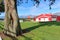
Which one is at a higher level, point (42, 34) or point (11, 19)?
point (11, 19)

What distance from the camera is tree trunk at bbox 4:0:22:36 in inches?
609

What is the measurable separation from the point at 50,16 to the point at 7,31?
11.5 metres

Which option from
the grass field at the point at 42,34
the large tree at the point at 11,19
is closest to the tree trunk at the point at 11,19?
the large tree at the point at 11,19

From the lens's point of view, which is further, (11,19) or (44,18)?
(44,18)

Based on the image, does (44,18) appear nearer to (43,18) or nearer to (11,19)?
(43,18)

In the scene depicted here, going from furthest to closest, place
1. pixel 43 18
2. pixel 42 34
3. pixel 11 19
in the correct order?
1. pixel 43 18
2. pixel 42 34
3. pixel 11 19

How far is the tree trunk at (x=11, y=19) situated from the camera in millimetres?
15469

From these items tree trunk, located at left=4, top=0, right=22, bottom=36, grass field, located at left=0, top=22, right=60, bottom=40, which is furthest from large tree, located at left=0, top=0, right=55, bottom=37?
grass field, located at left=0, top=22, right=60, bottom=40

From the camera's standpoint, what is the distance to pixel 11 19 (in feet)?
51.3

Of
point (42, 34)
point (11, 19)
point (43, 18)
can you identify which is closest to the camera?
point (11, 19)

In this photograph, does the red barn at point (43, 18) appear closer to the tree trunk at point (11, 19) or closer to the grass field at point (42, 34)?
the grass field at point (42, 34)

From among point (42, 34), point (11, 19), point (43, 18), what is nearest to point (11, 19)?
point (11, 19)

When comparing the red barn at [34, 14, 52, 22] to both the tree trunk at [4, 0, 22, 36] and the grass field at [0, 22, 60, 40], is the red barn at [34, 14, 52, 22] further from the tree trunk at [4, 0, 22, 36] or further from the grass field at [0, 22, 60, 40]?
the tree trunk at [4, 0, 22, 36]

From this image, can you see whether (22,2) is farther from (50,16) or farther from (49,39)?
(50,16)
